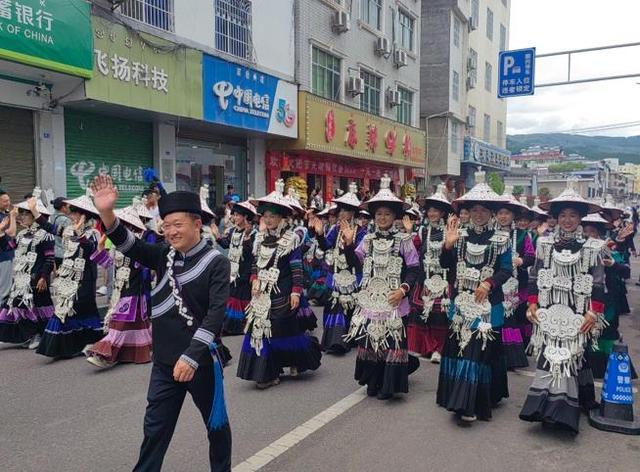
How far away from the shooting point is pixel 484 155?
3666 cm

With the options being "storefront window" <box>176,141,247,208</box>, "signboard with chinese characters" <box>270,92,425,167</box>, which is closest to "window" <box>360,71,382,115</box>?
"signboard with chinese characters" <box>270,92,425,167</box>

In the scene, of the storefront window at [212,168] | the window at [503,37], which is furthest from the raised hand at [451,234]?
the window at [503,37]

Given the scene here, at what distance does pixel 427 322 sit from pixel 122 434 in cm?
375

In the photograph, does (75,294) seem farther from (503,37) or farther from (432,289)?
(503,37)

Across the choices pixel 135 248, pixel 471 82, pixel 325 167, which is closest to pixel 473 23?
pixel 471 82

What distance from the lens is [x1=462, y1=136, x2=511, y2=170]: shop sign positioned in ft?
111

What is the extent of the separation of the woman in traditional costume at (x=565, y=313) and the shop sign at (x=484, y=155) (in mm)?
30016

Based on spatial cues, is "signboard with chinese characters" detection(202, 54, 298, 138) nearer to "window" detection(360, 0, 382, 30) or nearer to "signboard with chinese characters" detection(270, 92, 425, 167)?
"signboard with chinese characters" detection(270, 92, 425, 167)

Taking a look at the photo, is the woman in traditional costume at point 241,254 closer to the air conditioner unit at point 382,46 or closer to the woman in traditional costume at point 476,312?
the woman in traditional costume at point 476,312

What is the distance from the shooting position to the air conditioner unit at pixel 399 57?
971 inches

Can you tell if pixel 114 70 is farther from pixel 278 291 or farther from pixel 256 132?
pixel 278 291

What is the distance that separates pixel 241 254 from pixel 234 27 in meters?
9.81

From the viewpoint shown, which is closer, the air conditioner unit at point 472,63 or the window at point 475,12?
the air conditioner unit at point 472,63

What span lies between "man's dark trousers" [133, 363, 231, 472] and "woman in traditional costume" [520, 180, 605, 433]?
247cm
